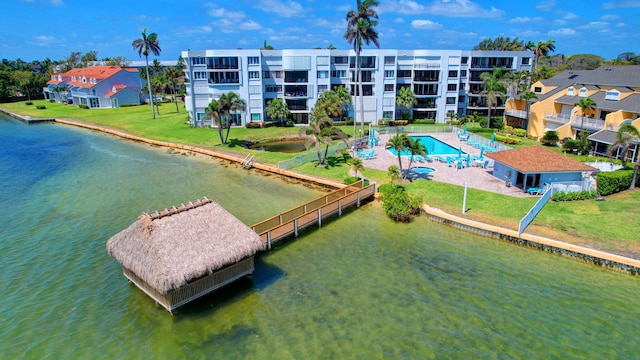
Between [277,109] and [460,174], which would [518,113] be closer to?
[460,174]

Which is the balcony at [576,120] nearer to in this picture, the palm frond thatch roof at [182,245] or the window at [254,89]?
the window at [254,89]

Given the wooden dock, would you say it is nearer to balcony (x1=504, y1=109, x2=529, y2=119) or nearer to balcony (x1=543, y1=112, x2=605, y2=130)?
balcony (x1=543, y1=112, x2=605, y2=130)

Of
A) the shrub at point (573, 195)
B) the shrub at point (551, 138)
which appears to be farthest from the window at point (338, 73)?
the shrub at point (573, 195)

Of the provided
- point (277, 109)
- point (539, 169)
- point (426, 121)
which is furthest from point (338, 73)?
point (539, 169)

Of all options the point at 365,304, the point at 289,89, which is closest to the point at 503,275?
the point at 365,304

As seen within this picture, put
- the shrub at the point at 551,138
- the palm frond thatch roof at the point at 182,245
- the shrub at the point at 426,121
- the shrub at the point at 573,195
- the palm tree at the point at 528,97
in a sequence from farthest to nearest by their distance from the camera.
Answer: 1. the shrub at the point at 426,121
2. the palm tree at the point at 528,97
3. the shrub at the point at 551,138
4. the shrub at the point at 573,195
5. the palm frond thatch roof at the point at 182,245
